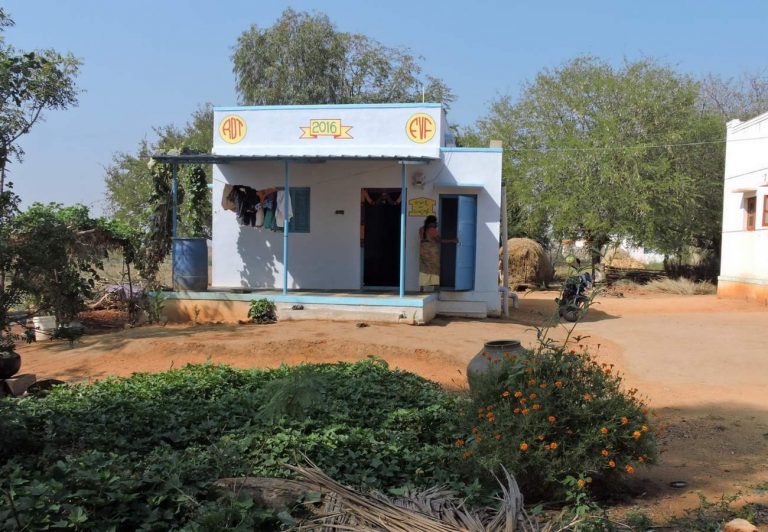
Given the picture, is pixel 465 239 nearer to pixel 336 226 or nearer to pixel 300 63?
pixel 336 226

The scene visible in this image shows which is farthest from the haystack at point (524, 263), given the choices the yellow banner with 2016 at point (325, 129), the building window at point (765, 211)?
the yellow banner with 2016 at point (325, 129)

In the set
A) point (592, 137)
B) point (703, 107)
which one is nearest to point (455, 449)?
point (592, 137)

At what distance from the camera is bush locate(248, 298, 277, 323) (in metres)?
11.4

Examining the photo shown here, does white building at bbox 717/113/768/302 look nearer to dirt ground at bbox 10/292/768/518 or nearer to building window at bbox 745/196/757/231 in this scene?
building window at bbox 745/196/757/231

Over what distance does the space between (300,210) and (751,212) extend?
13.7 m

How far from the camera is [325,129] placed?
1273 cm

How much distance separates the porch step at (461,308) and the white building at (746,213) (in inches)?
366

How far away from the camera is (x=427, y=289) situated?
42.4 feet

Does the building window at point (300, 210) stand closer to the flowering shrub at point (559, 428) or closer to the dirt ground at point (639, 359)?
the dirt ground at point (639, 359)

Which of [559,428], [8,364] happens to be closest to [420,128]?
[8,364]

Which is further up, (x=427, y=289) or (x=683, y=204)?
(x=683, y=204)

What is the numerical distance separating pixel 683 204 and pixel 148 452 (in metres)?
21.7

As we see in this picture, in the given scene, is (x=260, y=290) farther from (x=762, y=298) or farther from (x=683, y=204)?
(x=683, y=204)

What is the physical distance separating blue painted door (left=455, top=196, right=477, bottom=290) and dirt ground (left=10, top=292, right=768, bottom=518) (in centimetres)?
95
